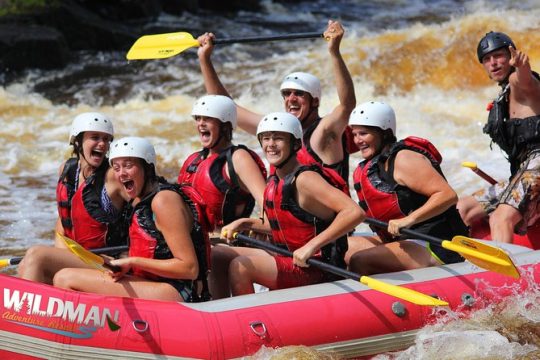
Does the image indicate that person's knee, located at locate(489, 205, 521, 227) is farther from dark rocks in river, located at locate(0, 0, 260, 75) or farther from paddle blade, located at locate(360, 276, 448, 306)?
dark rocks in river, located at locate(0, 0, 260, 75)

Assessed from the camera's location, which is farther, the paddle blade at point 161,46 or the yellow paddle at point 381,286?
the paddle blade at point 161,46

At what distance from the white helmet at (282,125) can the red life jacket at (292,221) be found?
0.23m

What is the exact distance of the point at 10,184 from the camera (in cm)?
1059

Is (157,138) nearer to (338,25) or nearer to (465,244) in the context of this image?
(338,25)

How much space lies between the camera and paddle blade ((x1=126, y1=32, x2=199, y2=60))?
7.35m

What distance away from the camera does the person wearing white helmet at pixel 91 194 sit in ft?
18.6

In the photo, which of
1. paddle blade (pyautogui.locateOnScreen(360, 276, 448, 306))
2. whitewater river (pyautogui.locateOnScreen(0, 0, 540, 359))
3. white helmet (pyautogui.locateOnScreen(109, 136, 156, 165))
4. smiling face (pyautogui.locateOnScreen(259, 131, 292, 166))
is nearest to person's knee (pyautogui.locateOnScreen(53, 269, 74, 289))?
white helmet (pyautogui.locateOnScreen(109, 136, 156, 165))

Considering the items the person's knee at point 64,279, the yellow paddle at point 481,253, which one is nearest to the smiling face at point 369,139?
the yellow paddle at point 481,253

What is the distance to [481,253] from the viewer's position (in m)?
5.19

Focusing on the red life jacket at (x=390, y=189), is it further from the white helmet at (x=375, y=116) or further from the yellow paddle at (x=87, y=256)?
the yellow paddle at (x=87, y=256)

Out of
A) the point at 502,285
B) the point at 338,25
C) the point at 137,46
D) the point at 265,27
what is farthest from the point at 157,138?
the point at 265,27

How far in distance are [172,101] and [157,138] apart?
5.97 feet

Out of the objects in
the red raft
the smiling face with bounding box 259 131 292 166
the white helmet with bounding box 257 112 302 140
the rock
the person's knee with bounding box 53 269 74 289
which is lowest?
the red raft

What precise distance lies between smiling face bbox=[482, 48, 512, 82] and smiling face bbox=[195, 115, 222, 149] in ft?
5.70
